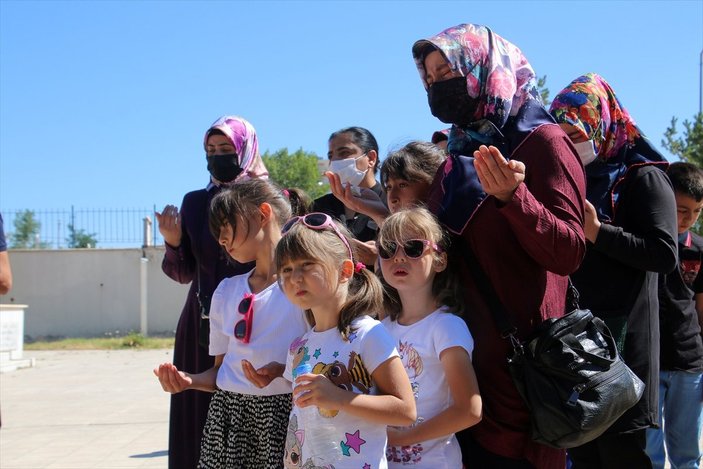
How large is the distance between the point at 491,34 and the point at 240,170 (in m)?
1.77

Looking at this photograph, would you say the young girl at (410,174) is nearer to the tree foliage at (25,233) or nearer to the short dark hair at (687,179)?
the short dark hair at (687,179)

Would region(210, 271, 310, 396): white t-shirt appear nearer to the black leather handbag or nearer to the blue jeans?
the black leather handbag

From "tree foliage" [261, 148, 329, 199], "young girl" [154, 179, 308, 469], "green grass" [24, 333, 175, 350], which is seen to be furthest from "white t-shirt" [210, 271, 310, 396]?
"tree foliage" [261, 148, 329, 199]

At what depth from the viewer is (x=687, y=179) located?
4.25m

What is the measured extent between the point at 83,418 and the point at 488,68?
26.4 ft

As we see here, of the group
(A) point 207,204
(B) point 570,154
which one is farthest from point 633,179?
(A) point 207,204

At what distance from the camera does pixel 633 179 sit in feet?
10.4

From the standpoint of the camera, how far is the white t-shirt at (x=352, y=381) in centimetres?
237

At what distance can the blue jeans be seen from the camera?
13.4ft

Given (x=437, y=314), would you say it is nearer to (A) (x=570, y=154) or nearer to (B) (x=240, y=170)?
(A) (x=570, y=154)

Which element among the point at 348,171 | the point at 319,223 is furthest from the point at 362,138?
the point at 319,223

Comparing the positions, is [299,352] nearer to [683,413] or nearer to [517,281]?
[517,281]

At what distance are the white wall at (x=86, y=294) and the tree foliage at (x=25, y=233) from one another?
1.55 meters

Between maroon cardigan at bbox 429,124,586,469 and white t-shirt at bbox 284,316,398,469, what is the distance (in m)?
0.31
